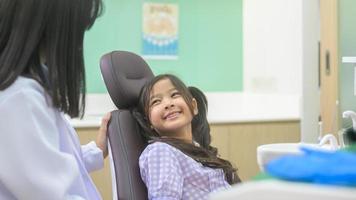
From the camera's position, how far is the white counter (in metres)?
3.13

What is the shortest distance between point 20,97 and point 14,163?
0.49ft

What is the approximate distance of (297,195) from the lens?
0.58 metres

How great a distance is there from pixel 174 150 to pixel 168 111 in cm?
15

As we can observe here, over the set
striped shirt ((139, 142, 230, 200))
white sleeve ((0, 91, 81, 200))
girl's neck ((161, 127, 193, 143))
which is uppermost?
white sleeve ((0, 91, 81, 200))

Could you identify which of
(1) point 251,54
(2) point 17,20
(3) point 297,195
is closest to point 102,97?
(1) point 251,54

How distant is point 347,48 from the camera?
8.01ft

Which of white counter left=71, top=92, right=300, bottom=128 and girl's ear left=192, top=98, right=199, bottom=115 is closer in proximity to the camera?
girl's ear left=192, top=98, right=199, bottom=115

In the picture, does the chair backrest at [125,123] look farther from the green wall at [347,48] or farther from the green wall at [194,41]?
the green wall at [194,41]

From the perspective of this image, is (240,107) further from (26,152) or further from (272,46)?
(26,152)

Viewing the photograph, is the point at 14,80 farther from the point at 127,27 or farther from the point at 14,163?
the point at 127,27

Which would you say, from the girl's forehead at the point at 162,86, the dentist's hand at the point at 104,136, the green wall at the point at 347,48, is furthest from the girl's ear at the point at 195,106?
the green wall at the point at 347,48

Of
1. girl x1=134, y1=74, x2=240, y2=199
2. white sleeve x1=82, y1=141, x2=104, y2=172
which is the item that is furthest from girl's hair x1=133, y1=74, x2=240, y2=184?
white sleeve x1=82, y1=141, x2=104, y2=172

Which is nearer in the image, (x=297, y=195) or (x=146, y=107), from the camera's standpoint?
(x=297, y=195)

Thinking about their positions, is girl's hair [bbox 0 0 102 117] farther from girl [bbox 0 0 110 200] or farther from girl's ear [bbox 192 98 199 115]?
girl's ear [bbox 192 98 199 115]
